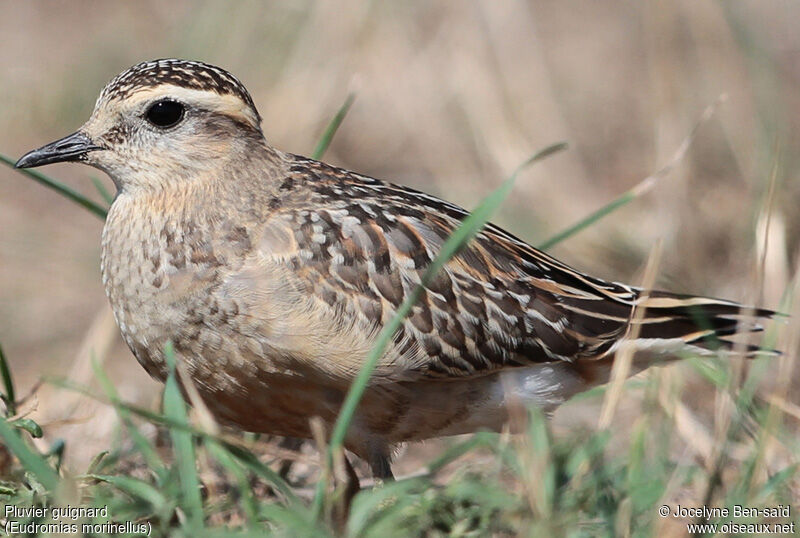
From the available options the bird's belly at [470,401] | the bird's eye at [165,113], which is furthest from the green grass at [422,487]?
the bird's eye at [165,113]

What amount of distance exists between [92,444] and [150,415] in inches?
104

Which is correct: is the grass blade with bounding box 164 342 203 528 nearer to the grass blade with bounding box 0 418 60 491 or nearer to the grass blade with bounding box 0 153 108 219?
the grass blade with bounding box 0 418 60 491

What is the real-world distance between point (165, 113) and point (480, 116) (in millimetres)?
4620

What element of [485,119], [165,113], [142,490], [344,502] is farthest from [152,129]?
[485,119]

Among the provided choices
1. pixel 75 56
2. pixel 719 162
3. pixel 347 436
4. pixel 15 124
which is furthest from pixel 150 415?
pixel 75 56

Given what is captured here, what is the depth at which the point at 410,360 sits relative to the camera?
17.9 feet

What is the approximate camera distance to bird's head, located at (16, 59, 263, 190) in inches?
223

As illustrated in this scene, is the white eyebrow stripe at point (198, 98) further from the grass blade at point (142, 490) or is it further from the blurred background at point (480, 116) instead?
the blurred background at point (480, 116)

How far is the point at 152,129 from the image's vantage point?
18.7 ft

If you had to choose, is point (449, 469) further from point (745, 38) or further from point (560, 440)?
point (745, 38)

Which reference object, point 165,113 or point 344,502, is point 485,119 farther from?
point 344,502

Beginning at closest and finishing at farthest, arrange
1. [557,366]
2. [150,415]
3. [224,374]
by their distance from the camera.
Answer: [150,415] < [224,374] < [557,366]

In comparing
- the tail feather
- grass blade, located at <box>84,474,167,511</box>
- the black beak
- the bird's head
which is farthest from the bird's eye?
the tail feather

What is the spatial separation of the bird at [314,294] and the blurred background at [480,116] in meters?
1.70
